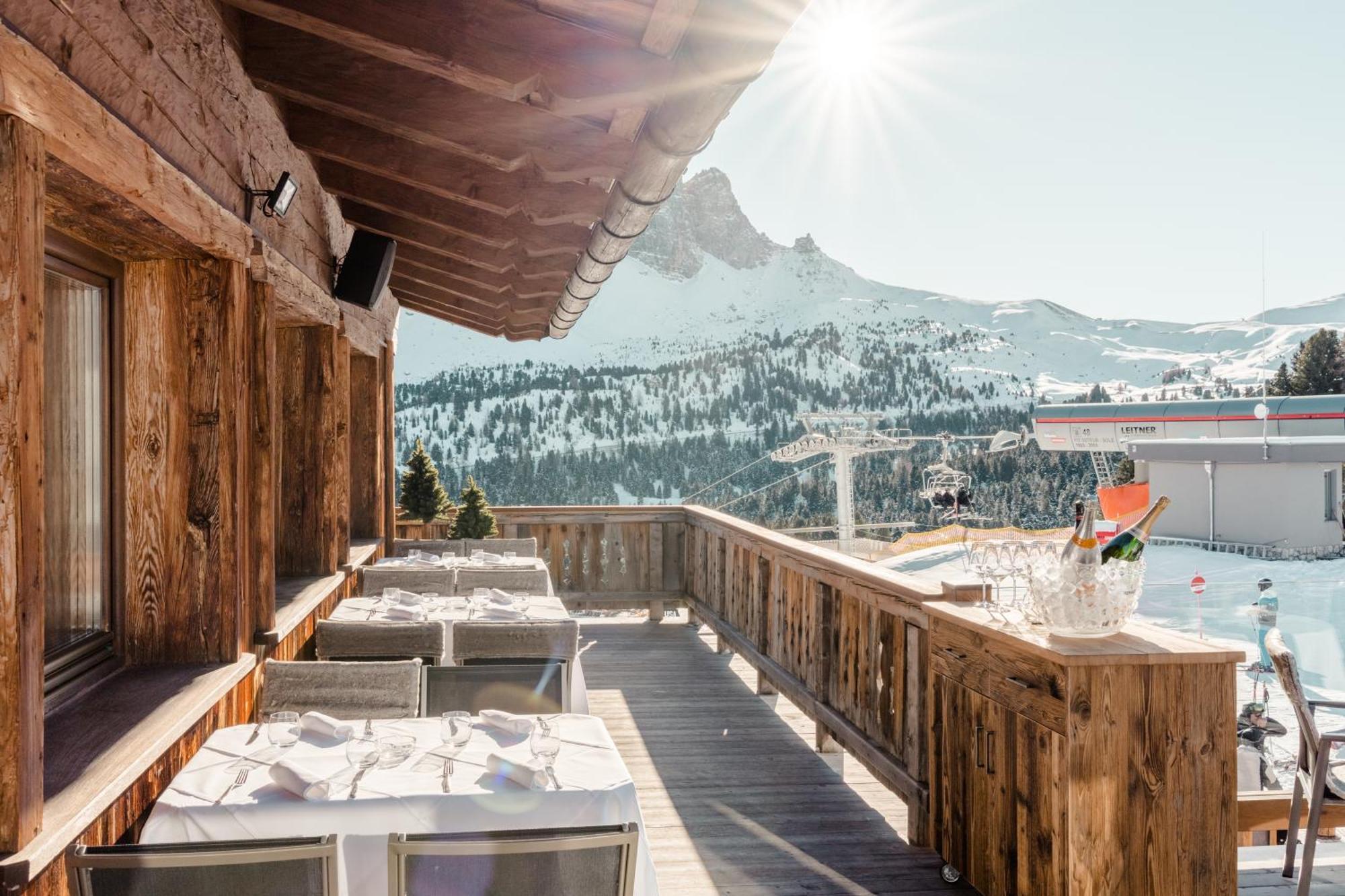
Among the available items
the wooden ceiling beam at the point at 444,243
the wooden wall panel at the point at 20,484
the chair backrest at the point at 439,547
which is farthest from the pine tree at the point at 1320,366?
the wooden wall panel at the point at 20,484

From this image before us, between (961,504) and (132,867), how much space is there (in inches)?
155

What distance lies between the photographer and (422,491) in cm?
838

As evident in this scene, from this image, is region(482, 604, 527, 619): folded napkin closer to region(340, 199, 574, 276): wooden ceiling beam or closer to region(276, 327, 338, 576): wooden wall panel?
region(276, 327, 338, 576): wooden wall panel

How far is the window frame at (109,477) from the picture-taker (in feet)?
8.03

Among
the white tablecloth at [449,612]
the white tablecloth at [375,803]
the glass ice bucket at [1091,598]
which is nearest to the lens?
the white tablecloth at [375,803]

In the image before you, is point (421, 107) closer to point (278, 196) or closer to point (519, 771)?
point (278, 196)

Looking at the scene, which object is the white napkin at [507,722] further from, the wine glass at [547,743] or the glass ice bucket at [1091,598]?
the glass ice bucket at [1091,598]

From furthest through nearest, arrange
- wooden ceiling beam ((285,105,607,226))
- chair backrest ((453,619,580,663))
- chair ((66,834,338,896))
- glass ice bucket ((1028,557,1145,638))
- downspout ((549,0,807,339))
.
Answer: wooden ceiling beam ((285,105,607,226)) < chair backrest ((453,619,580,663)) < glass ice bucket ((1028,557,1145,638)) < downspout ((549,0,807,339)) < chair ((66,834,338,896))

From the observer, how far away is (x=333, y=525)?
4.93 metres

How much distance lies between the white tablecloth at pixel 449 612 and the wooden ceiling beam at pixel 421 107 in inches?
76.9

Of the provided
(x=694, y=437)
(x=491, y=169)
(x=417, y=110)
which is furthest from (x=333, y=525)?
(x=694, y=437)

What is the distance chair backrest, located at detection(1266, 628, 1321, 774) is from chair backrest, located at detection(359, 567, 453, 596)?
384 centimetres

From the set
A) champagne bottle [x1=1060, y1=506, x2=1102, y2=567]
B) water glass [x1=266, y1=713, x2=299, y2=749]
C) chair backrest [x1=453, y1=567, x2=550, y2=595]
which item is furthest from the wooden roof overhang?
water glass [x1=266, y1=713, x2=299, y2=749]

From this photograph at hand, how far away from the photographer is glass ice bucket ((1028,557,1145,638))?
2463 millimetres
